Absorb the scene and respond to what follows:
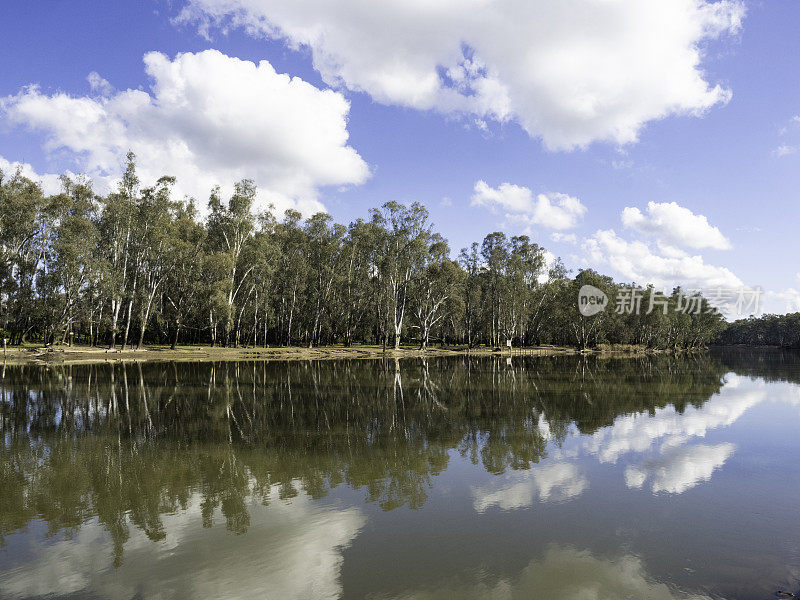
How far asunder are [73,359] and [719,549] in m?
51.9

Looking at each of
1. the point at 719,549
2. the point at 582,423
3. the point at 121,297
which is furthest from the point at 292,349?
the point at 719,549

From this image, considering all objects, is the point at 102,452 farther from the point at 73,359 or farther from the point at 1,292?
the point at 1,292

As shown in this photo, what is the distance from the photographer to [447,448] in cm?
1298

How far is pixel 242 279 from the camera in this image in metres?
57.5

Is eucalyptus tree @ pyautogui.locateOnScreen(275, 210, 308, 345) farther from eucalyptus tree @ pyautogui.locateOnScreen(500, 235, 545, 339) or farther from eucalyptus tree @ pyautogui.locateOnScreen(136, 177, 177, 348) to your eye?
eucalyptus tree @ pyautogui.locateOnScreen(500, 235, 545, 339)

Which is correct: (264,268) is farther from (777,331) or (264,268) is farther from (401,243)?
(777,331)

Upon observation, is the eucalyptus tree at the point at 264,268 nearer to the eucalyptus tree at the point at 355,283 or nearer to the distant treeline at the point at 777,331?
the eucalyptus tree at the point at 355,283

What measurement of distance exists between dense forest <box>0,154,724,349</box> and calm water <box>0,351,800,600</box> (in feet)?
114

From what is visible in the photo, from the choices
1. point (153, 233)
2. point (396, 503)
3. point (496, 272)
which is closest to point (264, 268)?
point (153, 233)

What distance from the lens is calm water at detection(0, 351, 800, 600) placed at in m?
6.11

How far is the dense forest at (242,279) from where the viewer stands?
4784 cm

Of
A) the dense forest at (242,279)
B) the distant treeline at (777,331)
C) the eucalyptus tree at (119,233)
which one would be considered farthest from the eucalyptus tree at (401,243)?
the distant treeline at (777,331)

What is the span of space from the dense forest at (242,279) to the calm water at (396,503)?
3462 cm

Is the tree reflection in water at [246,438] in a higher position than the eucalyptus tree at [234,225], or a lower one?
lower
